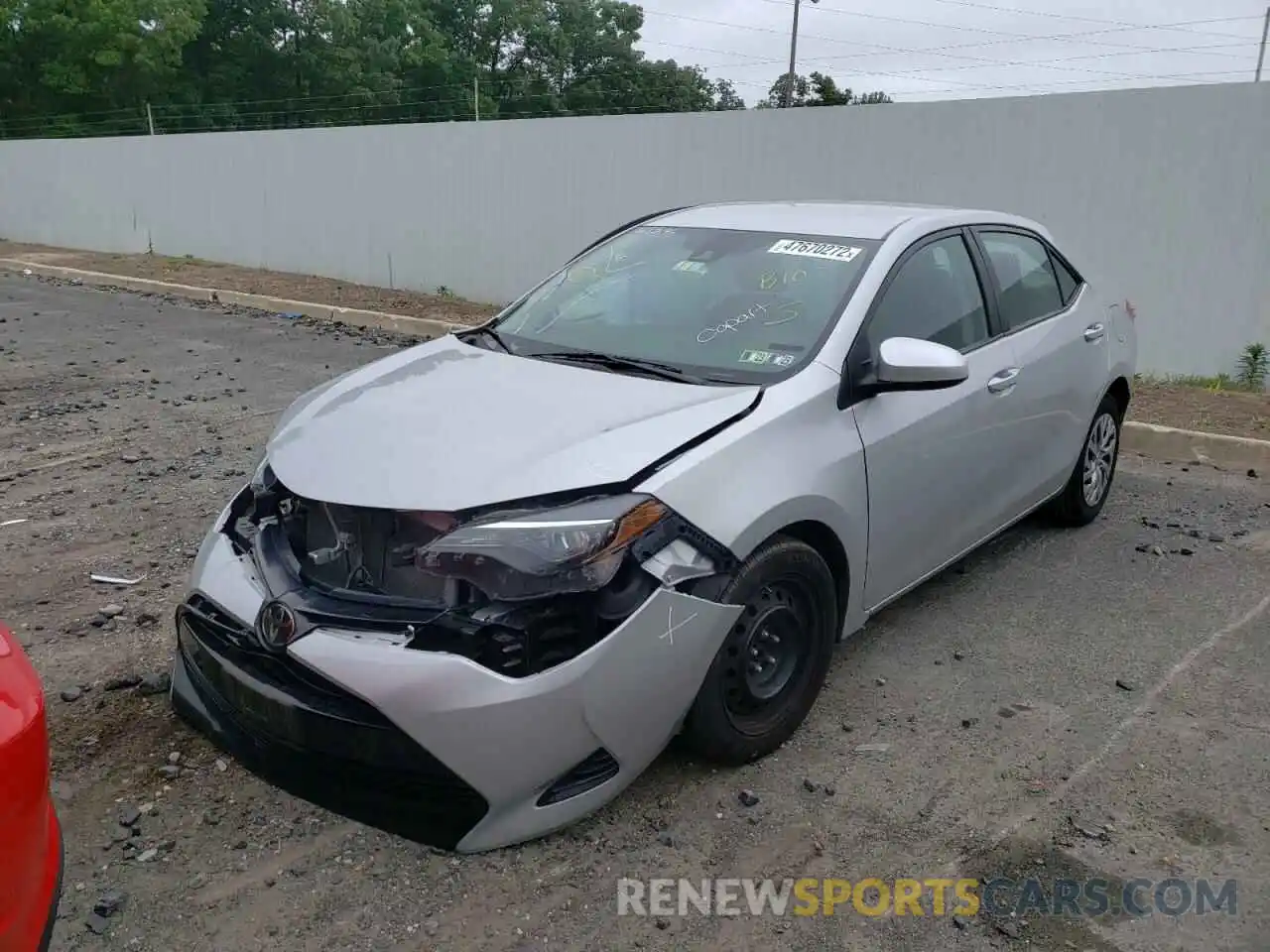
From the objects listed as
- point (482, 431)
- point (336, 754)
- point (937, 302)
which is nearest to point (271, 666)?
point (336, 754)

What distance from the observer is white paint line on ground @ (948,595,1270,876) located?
3.21 metres

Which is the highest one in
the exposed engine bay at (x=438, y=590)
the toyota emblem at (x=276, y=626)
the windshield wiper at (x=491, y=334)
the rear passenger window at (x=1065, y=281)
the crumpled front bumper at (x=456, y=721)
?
the rear passenger window at (x=1065, y=281)

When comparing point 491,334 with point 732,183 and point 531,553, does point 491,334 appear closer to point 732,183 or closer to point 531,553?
point 531,553

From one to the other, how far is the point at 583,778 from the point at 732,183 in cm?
955

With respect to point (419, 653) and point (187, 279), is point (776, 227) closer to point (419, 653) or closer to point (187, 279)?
point (419, 653)

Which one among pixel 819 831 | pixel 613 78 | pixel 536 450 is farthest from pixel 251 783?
pixel 613 78

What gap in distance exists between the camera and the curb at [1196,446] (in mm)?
7004

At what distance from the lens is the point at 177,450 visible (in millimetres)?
7145

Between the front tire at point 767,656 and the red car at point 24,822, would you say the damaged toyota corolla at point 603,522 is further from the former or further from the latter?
the red car at point 24,822

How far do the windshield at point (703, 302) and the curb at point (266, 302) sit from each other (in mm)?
5195

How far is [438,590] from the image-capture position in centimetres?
294

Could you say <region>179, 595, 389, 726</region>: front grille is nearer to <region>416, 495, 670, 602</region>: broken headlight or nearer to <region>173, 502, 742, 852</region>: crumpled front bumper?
<region>173, 502, 742, 852</region>: crumpled front bumper

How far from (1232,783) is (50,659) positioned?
13.4 feet

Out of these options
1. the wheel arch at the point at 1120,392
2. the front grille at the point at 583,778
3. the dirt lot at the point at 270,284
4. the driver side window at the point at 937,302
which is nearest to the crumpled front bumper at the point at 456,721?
the front grille at the point at 583,778
